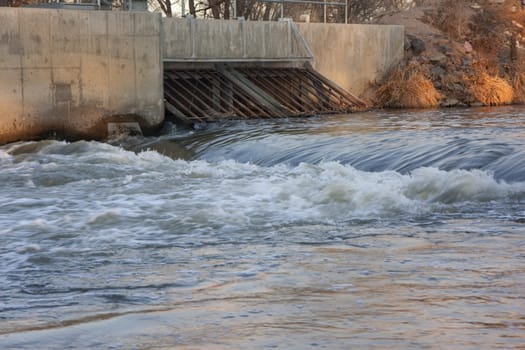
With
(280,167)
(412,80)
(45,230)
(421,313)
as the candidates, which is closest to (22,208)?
(45,230)

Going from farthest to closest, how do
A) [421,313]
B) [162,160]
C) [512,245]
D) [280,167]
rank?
[162,160]
[280,167]
[512,245]
[421,313]

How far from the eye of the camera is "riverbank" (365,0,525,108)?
23.3 metres

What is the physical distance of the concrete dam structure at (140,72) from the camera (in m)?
16.7

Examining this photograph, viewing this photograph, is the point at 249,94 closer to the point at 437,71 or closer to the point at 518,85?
the point at 437,71

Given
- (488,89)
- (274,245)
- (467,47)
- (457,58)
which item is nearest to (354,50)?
(457,58)

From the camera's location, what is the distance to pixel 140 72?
17.9 meters

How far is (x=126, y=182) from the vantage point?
12094mm

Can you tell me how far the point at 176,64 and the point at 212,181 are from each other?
839cm

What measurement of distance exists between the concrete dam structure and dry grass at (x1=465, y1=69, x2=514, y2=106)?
162 inches

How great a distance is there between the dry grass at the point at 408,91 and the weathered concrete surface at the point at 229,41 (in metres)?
2.66

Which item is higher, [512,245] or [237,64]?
[237,64]

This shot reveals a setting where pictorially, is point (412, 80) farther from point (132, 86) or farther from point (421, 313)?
point (421, 313)

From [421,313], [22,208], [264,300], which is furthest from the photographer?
[22,208]

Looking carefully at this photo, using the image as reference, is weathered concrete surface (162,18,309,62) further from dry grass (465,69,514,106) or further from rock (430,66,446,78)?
dry grass (465,69,514,106)
